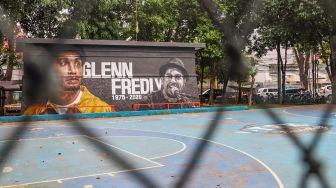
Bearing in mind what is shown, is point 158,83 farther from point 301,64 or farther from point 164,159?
point 301,64

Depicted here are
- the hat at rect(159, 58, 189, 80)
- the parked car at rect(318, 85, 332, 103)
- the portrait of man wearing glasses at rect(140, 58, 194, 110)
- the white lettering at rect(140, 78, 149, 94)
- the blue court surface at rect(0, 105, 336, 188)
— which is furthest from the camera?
the hat at rect(159, 58, 189, 80)

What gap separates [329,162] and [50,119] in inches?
367

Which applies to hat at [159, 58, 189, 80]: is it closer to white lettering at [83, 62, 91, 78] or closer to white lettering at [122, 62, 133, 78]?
white lettering at [122, 62, 133, 78]

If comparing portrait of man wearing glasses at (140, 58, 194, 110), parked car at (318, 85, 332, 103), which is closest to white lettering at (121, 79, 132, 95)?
portrait of man wearing glasses at (140, 58, 194, 110)

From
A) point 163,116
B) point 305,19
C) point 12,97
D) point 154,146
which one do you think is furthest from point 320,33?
point 12,97

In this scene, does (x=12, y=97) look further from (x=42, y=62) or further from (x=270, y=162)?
(x=42, y=62)

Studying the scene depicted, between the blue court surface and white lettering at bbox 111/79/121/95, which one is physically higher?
white lettering at bbox 111/79/121/95

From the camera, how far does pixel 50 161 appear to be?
21.6 feet

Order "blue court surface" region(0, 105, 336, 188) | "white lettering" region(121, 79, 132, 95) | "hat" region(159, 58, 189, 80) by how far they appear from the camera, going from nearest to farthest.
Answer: "blue court surface" region(0, 105, 336, 188), "white lettering" region(121, 79, 132, 95), "hat" region(159, 58, 189, 80)

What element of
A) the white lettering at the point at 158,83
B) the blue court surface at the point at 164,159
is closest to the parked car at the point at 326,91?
the blue court surface at the point at 164,159

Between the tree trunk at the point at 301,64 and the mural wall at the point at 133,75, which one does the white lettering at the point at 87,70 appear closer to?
the mural wall at the point at 133,75

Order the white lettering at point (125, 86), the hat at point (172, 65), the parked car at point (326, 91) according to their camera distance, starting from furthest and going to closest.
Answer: the hat at point (172, 65), the white lettering at point (125, 86), the parked car at point (326, 91)

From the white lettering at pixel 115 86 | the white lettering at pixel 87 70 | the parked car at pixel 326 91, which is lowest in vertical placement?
the parked car at pixel 326 91

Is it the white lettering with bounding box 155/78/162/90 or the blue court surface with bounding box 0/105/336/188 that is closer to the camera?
the blue court surface with bounding box 0/105/336/188
